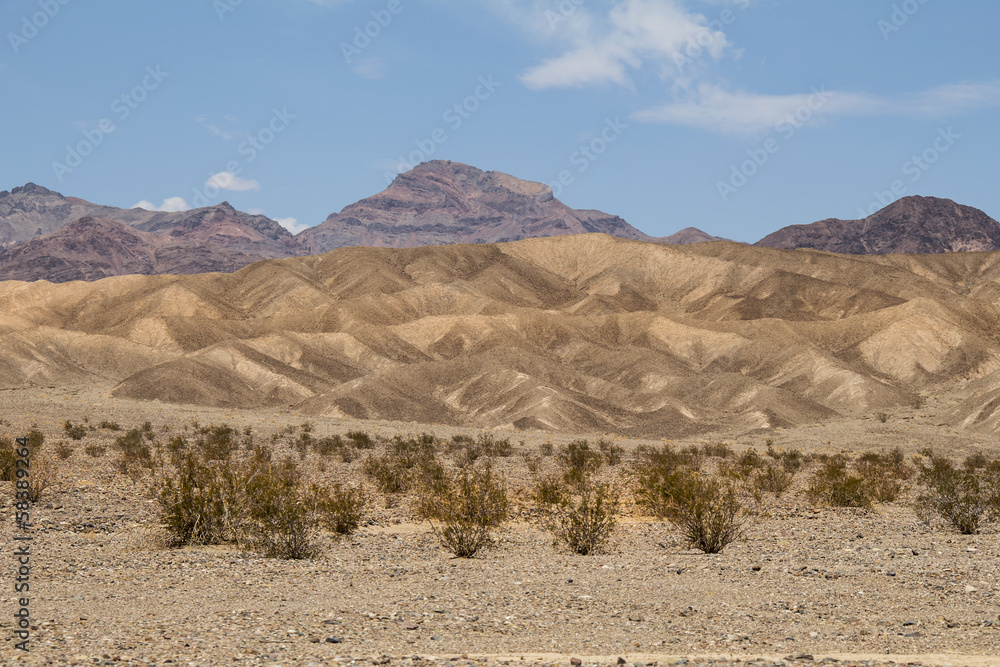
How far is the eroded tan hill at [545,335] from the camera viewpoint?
73.1 metres

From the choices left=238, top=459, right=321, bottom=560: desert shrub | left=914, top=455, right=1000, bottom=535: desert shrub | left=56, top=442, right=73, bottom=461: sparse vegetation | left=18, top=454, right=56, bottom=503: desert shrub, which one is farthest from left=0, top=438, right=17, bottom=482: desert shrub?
left=914, top=455, right=1000, bottom=535: desert shrub

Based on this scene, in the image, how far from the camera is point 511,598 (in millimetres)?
11336

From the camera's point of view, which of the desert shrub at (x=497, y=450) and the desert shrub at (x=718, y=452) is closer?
the desert shrub at (x=497, y=450)

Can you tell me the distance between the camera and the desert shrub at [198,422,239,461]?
32875 mm

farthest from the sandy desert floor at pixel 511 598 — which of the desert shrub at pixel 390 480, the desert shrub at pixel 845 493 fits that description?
the desert shrub at pixel 390 480

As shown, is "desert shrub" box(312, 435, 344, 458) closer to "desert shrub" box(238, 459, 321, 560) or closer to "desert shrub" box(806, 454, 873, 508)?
"desert shrub" box(806, 454, 873, 508)

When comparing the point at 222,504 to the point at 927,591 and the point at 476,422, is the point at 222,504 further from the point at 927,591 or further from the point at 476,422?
the point at 476,422

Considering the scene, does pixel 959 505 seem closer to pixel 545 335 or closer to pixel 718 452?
pixel 718 452

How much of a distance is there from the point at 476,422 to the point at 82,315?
7981cm

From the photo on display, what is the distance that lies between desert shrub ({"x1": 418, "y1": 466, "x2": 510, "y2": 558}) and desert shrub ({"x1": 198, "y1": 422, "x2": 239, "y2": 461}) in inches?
566

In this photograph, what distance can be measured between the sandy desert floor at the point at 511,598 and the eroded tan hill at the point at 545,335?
157 ft

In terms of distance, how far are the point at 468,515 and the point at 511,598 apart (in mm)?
5308

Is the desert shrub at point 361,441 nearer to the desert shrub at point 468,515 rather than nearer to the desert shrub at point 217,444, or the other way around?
the desert shrub at point 217,444

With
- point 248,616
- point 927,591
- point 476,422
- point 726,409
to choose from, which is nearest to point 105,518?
point 248,616
